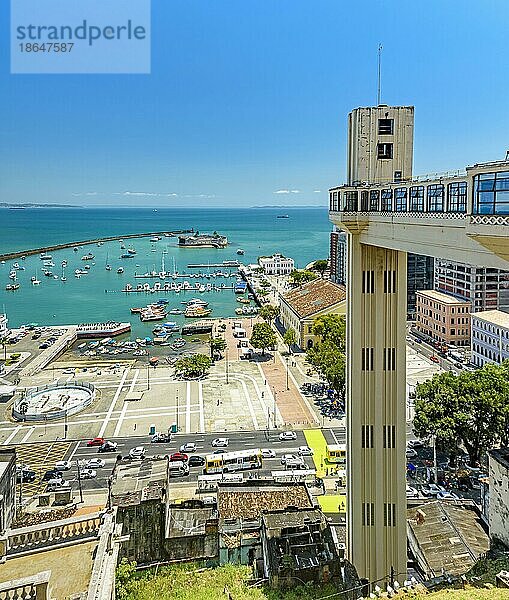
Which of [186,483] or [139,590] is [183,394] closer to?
[186,483]

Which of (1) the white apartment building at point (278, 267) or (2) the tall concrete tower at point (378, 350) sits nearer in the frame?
(2) the tall concrete tower at point (378, 350)

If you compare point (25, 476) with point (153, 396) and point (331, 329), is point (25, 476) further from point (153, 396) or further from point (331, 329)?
point (331, 329)

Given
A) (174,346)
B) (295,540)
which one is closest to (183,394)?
(174,346)

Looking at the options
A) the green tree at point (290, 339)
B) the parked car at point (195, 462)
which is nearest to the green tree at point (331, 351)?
the green tree at point (290, 339)

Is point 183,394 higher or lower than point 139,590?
lower

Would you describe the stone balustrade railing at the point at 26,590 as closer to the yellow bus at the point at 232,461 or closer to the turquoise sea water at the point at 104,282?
the yellow bus at the point at 232,461

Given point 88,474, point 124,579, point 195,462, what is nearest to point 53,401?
point 88,474
